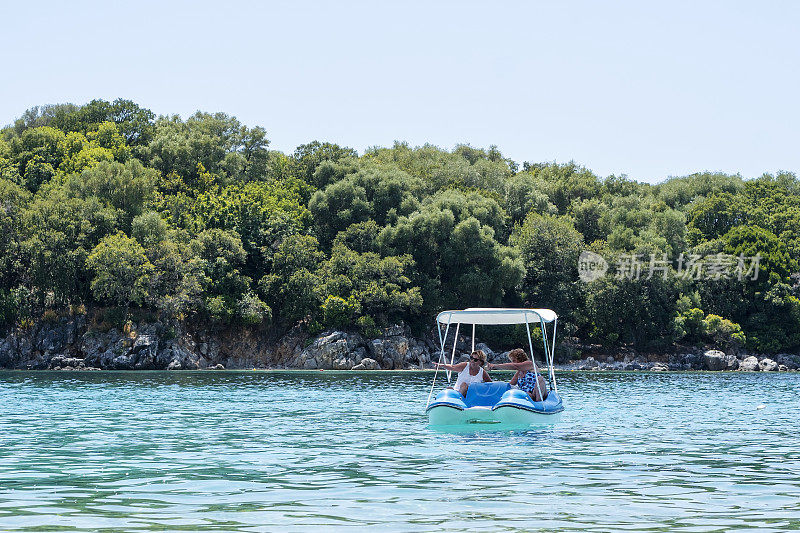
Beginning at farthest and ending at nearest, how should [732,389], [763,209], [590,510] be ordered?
1. [763,209]
2. [732,389]
3. [590,510]

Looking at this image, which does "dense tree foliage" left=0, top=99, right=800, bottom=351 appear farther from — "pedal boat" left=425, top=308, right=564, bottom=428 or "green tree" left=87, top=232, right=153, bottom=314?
"pedal boat" left=425, top=308, right=564, bottom=428

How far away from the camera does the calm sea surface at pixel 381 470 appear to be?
1197 centimetres

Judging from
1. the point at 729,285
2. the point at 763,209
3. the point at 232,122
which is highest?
the point at 232,122

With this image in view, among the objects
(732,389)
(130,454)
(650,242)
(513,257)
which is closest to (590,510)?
(130,454)

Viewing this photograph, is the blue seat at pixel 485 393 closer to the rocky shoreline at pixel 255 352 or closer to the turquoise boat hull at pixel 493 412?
the turquoise boat hull at pixel 493 412

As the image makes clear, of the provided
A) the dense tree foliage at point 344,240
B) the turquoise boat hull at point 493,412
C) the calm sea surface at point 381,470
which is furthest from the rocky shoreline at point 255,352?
the turquoise boat hull at point 493,412

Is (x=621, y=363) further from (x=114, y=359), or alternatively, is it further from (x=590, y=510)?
(x=590, y=510)

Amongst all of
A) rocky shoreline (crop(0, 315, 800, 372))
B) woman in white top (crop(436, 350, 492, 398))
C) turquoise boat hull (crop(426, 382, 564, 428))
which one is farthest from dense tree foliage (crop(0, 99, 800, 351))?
turquoise boat hull (crop(426, 382, 564, 428))

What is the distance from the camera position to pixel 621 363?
79.3m

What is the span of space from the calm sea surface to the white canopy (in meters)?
3.16

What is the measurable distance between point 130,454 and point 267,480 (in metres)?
4.65

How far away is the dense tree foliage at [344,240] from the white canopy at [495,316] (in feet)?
146

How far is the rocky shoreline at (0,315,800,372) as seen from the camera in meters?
68.5

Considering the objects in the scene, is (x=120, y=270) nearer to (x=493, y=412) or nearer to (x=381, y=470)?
(x=493, y=412)
